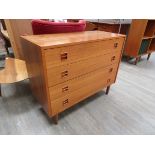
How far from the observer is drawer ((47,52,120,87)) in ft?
3.41

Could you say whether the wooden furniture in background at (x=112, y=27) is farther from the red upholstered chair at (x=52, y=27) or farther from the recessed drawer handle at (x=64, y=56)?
the recessed drawer handle at (x=64, y=56)

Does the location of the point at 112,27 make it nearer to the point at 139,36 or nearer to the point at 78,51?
the point at 139,36

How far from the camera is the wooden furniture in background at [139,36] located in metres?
2.50

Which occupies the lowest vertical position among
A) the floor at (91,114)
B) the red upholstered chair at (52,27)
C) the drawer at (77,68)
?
the floor at (91,114)

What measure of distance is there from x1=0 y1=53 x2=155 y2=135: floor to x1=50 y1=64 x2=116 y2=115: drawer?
22 centimetres

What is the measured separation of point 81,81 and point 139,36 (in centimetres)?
192

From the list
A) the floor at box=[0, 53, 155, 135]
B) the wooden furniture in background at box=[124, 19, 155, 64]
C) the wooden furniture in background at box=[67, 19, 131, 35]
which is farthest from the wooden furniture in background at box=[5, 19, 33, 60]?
the wooden furniture in background at box=[124, 19, 155, 64]

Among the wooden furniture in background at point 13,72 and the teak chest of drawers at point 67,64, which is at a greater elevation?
the teak chest of drawers at point 67,64

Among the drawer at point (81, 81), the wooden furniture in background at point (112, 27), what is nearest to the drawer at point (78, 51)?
the drawer at point (81, 81)

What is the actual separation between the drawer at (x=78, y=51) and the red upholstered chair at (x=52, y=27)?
39 cm
